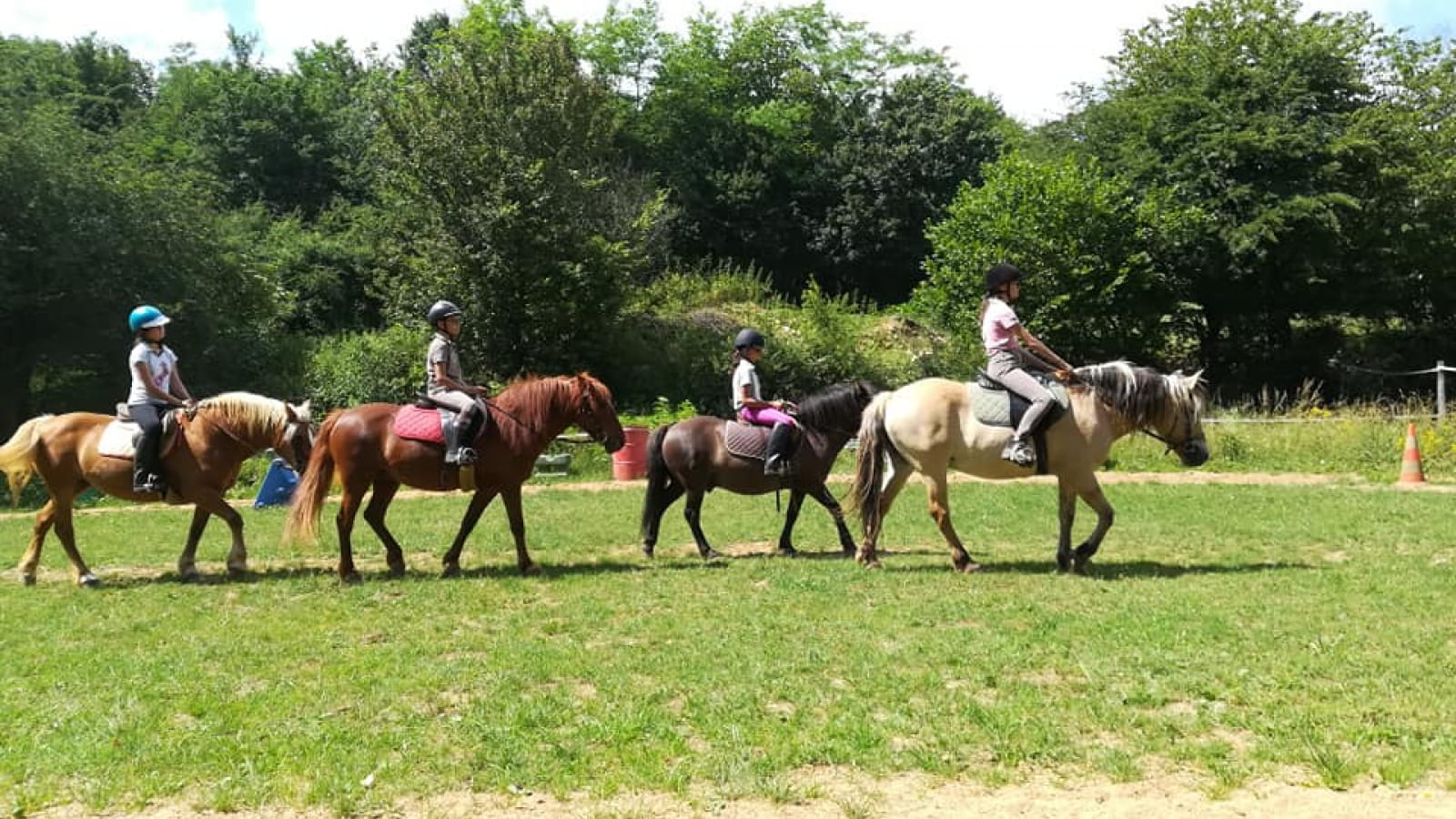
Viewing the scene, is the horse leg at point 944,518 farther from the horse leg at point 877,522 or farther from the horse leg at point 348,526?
the horse leg at point 348,526

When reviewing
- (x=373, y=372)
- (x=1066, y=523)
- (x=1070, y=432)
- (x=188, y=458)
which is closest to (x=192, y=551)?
(x=188, y=458)

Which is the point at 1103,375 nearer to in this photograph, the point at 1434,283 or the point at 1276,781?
the point at 1276,781

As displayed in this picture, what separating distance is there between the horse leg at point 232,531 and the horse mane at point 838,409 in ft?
20.5

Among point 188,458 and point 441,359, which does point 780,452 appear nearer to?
point 441,359

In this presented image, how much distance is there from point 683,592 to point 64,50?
54011mm

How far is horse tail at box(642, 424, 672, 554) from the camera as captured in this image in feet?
39.9

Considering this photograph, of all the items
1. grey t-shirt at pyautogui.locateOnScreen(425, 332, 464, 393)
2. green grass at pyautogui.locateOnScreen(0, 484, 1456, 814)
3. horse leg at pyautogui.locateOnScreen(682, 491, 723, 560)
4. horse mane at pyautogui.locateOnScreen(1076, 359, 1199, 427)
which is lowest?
green grass at pyautogui.locateOnScreen(0, 484, 1456, 814)

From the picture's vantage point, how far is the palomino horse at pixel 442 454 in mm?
10602

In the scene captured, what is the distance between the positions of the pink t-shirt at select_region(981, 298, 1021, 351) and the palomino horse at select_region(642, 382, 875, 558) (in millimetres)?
1991

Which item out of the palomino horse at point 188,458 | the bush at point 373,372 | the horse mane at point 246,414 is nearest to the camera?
the palomino horse at point 188,458

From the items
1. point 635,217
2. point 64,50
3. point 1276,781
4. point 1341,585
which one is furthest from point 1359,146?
point 64,50

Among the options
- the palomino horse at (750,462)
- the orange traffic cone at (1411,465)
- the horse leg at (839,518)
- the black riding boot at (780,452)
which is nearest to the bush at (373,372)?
the palomino horse at (750,462)

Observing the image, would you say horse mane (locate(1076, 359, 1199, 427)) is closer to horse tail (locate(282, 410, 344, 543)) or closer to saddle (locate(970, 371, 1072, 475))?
saddle (locate(970, 371, 1072, 475))

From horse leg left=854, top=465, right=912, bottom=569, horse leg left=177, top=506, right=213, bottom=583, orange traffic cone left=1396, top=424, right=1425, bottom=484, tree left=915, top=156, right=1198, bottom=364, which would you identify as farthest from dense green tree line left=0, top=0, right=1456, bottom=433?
horse leg left=854, top=465, right=912, bottom=569
